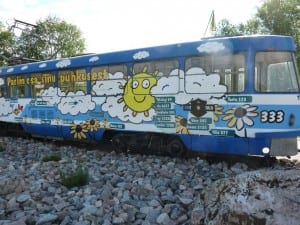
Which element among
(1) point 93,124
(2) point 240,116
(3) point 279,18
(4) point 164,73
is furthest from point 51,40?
(2) point 240,116

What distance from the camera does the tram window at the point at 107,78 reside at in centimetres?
1002

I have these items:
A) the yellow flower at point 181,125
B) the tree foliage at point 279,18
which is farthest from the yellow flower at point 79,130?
the tree foliage at point 279,18

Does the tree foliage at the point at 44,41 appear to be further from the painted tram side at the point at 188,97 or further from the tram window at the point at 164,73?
the tram window at the point at 164,73

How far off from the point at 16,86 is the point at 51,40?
3331 centimetres

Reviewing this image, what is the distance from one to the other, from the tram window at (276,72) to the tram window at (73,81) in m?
5.02

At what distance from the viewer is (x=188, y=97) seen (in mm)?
8711

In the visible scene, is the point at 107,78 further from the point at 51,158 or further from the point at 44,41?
the point at 44,41

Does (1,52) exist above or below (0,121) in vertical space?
above

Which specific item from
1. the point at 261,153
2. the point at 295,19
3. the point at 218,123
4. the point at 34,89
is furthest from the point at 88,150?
the point at 295,19

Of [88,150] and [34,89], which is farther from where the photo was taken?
[34,89]

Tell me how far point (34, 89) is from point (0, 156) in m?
2.93

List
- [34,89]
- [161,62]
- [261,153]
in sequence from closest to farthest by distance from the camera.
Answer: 1. [261,153]
2. [161,62]
3. [34,89]

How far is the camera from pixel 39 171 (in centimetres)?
808

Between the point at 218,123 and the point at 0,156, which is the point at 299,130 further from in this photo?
the point at 0,156
